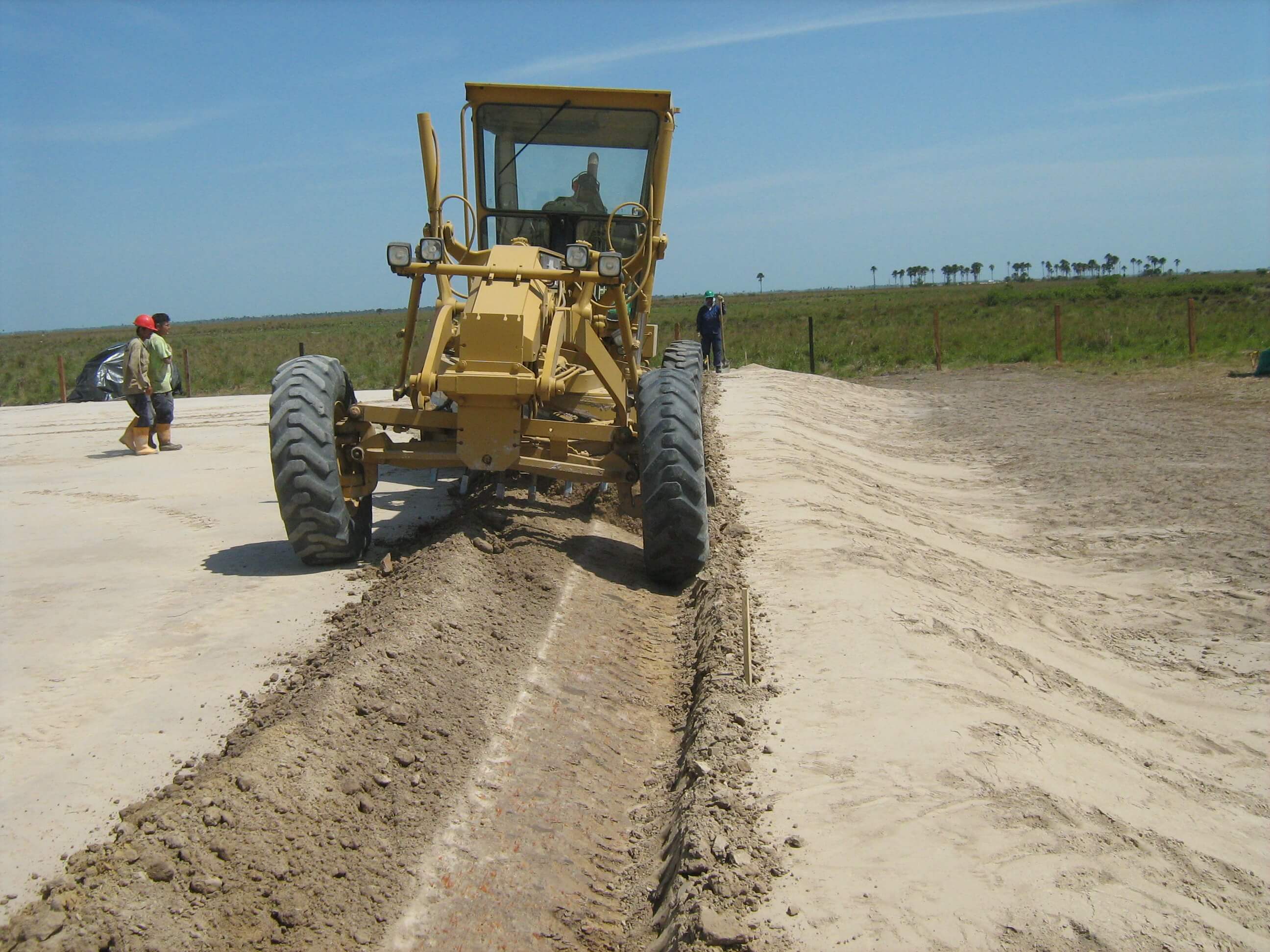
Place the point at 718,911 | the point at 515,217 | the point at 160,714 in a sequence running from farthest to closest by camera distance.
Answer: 1. the point at 515,217
2. the point at 160,714
3. the point at 718,911

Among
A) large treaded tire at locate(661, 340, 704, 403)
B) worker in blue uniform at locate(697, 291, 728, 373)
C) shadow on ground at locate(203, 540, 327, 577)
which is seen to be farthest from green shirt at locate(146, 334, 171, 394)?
worker in blue uniform at locate(697, 291, 728, 373)

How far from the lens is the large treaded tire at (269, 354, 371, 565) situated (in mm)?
6219

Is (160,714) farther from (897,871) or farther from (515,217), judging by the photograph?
(515,217)

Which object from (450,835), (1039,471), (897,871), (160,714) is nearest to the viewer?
(897,871)

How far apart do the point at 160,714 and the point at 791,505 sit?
541cm

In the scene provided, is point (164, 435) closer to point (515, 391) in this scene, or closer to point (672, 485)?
point (515, 391)

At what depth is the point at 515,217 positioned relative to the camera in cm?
866

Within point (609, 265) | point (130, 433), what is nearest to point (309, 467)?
point (609, 265)

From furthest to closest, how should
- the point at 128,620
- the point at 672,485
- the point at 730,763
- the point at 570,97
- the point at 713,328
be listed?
the point at 713,328 → the point at 570,97 → the point at 672,485 → the point at 128,620 → the point at 730,763

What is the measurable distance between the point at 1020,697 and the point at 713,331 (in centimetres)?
1635

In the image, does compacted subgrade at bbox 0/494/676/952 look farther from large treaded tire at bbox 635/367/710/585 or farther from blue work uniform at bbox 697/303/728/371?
blue work uniform at bbox 697/303/728/371

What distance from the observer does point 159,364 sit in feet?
38.8

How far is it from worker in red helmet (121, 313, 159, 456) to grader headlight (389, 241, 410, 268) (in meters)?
6.04

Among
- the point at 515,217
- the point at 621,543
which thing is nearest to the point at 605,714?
the point at 621,543
